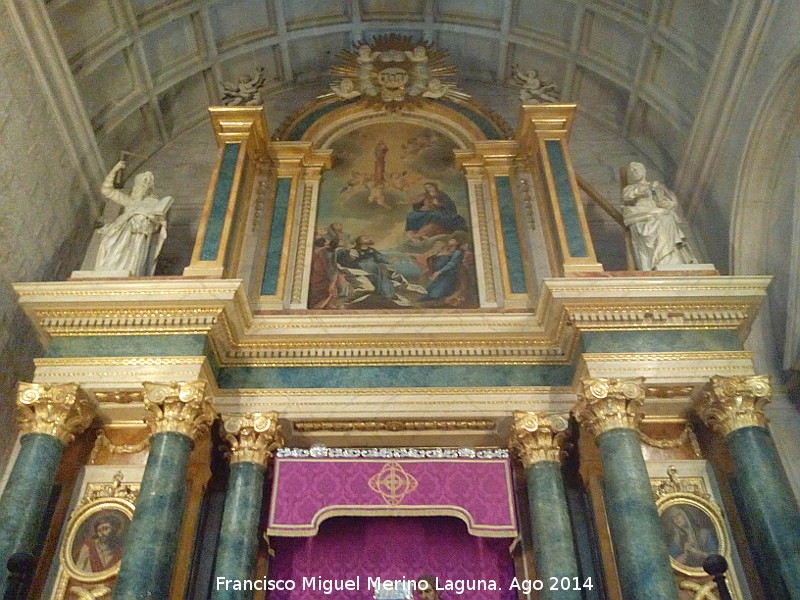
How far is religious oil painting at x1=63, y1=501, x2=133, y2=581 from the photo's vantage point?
6836mm

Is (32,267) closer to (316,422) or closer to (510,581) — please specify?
(316,422)

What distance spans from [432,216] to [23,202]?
15.4 ft

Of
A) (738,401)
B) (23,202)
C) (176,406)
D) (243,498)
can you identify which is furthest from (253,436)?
(738,401)

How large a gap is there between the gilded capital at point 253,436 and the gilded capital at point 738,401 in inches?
157

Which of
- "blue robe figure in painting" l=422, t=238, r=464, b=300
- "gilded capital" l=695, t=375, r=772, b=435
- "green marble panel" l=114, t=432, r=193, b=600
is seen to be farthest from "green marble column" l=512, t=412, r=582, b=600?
"green marble panel" l=114, t=432, r=193, b=600

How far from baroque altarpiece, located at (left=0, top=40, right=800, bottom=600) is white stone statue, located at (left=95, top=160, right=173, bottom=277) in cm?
67

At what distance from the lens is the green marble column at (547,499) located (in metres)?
6.51

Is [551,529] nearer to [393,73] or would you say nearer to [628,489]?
[628,489]

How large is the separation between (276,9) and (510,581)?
27.9ft

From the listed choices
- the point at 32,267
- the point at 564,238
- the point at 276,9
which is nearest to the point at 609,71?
the point at 564,238

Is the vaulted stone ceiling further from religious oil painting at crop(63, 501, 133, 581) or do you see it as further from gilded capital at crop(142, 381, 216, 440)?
religious oil painting at crop(63, 501, 133, 581)

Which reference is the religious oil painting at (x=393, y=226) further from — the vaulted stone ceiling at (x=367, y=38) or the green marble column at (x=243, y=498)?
the vaulted stone ceiling at (x=367, y=38)

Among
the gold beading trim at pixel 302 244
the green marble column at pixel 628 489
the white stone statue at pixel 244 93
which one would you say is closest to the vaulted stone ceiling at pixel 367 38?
the white stone statue at pixel 244 93

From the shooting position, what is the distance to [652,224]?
337 inches
